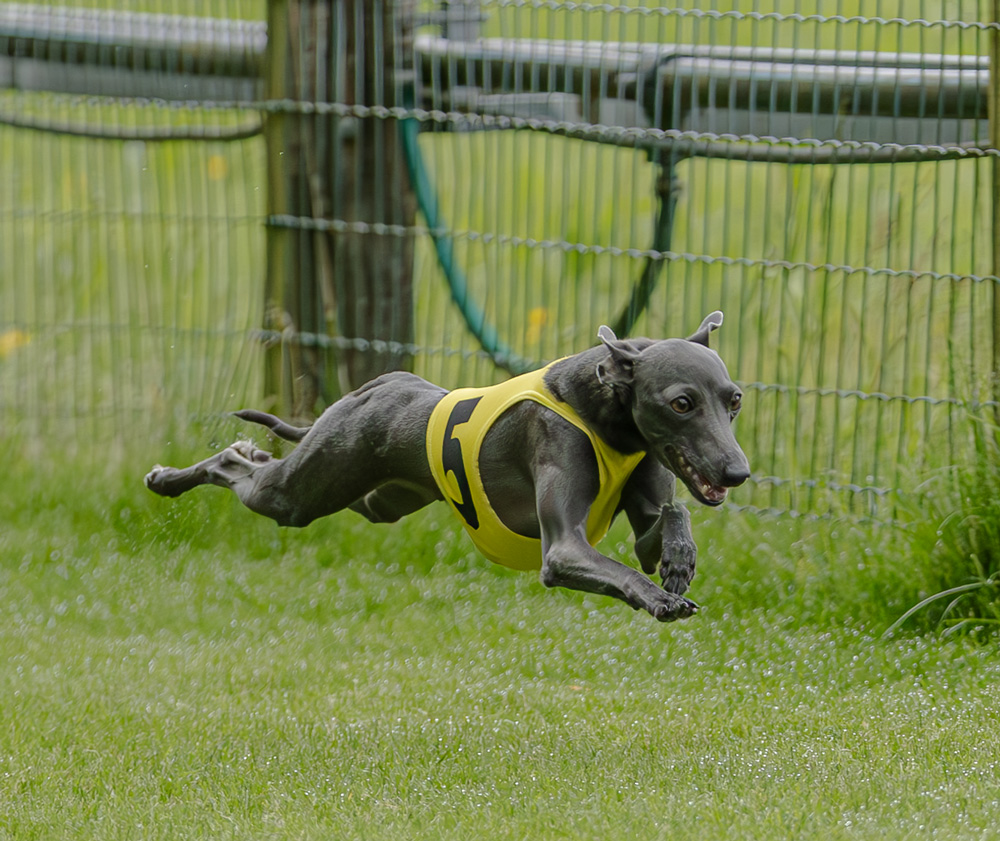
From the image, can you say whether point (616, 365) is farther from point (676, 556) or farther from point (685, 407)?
point (676, 556)

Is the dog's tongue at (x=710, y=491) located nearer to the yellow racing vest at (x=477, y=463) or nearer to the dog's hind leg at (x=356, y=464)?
the yellow racing vest at (x=477, y=463)

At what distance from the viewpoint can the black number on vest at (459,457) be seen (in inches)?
153

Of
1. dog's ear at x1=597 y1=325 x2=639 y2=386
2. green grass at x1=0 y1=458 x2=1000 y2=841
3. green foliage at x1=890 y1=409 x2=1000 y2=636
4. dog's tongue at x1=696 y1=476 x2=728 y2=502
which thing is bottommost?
green grass at x1=0 y1=458 x2=1000 y2=841

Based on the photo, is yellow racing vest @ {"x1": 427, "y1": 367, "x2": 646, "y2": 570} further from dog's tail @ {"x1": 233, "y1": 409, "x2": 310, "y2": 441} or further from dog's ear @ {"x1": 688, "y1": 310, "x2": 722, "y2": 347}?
dog's tail @ {"x1": 233, "y1": 409, "x2": 310, "y2": 441}

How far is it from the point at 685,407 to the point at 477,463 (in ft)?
2.06

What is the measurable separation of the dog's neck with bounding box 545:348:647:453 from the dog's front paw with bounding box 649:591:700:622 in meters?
0.50

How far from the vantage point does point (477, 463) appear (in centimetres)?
386

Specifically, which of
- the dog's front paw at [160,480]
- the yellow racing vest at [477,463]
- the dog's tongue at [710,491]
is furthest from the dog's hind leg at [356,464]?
the dog's tongue at [710,491]

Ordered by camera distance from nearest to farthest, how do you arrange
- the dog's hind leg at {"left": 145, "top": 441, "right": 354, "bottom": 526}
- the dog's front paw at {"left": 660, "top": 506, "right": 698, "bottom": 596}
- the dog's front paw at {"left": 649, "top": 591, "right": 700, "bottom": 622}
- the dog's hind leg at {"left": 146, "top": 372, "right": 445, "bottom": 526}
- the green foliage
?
the dog's front paw at {"left": 649, "top": 591, "right": 700, "bottom": 622}, the dog's front paw at {"left": 660, "top": 506, "right": 698, "bottom": 596}, the dog's hind leg at {"left": 146, "top": 372, "right": 445, "bottom": 526}, the dog's hind leg at {"left": 145, "top": 441, "right": 354, "bottom": 526}, the green foliage

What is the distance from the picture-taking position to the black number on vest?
3.89 meters

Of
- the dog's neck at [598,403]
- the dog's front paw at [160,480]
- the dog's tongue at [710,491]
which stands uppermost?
the dog's neck at [598,403]

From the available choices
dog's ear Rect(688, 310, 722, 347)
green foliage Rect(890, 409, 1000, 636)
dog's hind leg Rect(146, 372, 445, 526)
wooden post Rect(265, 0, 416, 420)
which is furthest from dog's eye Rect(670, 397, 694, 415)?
wooden post Rect(265, 0, 416, 420)

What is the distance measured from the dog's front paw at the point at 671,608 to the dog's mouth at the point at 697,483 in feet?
0.77

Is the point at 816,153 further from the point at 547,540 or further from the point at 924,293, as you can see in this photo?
the point at 547,540
